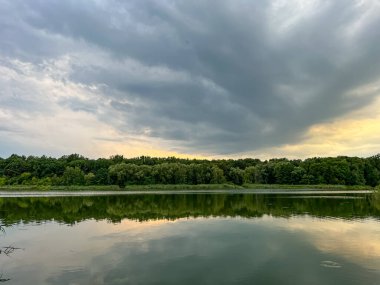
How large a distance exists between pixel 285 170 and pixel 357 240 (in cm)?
9618

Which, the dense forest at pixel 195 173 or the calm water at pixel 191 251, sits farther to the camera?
the dense forest at pixel 195 173

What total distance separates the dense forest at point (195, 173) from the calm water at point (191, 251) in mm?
78602

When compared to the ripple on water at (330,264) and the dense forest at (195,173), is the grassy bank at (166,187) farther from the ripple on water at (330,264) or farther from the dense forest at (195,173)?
the ripple on water at (330,264)

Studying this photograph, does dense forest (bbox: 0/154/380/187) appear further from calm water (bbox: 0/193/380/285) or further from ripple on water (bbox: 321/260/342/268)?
ripple on water (bbox: 321/260/342/268)

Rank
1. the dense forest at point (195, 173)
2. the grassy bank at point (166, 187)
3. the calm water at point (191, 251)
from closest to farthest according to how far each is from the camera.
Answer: the calm water at point (191, 251)
the grassy bank at point (166, 187)
the dense forest at point (195, 173)

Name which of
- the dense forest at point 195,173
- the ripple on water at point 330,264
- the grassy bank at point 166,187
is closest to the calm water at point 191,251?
the ripple on water at point 330,264

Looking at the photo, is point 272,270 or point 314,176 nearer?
point 272,270

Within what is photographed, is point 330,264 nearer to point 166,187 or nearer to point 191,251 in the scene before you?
point 191,251

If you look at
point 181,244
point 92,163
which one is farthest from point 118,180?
point 181,244

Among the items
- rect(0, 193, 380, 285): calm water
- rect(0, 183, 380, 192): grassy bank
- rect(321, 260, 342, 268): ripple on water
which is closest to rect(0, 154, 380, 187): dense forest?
rect(0, 183, 380, 192): grassy bank

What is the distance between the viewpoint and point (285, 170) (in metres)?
113

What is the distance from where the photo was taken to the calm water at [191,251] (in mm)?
12578

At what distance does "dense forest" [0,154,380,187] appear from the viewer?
106 meters

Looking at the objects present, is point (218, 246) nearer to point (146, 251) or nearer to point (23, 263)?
point (146, 251)
